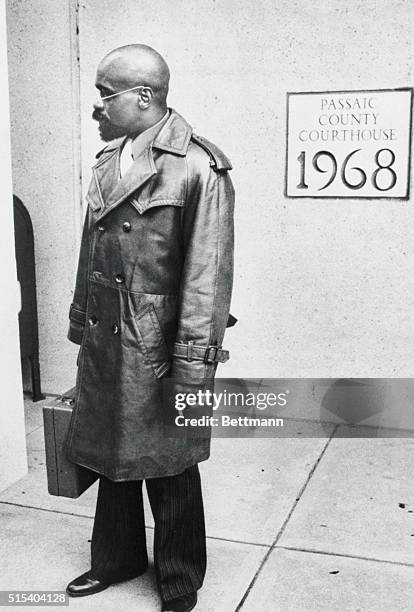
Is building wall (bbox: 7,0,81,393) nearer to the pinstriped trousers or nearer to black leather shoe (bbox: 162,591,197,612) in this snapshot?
the pinstriped trousers

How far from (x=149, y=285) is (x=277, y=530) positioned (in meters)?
1.44

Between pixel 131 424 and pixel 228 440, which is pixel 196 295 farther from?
pixel 228 440

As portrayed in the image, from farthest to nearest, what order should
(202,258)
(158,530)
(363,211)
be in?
(363,211) < (158,530) < (202,258)

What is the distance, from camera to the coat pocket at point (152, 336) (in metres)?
2.55

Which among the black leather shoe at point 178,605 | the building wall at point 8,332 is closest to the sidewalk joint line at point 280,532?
the black leather shoe at point 178,605

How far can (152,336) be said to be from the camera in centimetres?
255

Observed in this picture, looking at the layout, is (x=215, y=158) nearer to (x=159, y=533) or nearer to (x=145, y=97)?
(x=145, y=97)

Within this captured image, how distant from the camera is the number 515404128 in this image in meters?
4.36

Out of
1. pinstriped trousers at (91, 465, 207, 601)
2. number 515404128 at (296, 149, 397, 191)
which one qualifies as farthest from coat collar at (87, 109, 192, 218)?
number 515404128 at (296, 149, 397, 191)

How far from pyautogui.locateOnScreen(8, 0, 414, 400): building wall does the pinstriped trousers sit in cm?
202

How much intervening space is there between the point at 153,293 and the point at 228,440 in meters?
2.18

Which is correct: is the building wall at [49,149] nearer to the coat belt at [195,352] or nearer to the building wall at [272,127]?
the building wall at [272,127]

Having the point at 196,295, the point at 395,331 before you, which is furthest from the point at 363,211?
the point at 196,295

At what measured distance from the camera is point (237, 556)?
3.21 meters
